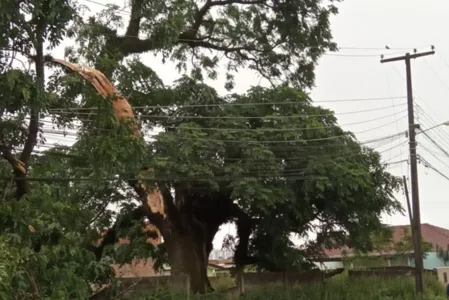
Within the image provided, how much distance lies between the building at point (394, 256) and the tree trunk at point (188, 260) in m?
5.71

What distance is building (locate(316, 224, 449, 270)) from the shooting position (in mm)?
31531

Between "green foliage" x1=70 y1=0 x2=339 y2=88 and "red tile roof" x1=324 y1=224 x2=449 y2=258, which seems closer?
"green foliage" x1=70 y1=0 x2=339 y2=88

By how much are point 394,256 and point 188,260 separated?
21.9 m

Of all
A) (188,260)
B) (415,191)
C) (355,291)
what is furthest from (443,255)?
(188,260)

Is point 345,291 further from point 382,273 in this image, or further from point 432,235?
point 432,235

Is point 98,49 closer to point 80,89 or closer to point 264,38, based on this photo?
point 264,38

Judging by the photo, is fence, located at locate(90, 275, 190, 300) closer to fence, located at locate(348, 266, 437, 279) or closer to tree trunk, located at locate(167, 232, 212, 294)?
tree trunk, located at locate(167, 232, 212, 294)

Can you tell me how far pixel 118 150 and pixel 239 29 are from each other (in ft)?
39.6

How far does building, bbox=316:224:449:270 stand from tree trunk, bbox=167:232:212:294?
225 inches

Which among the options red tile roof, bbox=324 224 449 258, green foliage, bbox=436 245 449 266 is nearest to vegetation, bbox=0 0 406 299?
green foliage, bbox=436 245 449 266

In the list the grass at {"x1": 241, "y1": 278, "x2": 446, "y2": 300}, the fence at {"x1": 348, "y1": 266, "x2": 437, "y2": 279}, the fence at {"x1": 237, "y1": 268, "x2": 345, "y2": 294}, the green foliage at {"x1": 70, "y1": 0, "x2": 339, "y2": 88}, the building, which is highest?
the green foliage at {"x1": 70, "y1": 0, "x2": 339, "y2": 88}

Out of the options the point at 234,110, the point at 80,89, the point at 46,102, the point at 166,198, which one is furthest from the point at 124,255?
the point at 46,102

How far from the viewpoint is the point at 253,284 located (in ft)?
64.8

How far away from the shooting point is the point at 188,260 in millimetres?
19172
